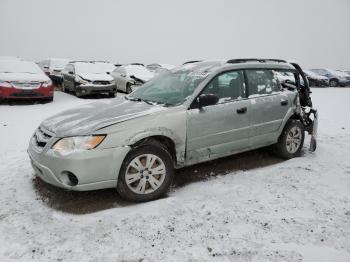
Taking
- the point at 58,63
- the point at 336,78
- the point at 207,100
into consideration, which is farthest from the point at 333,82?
the point at 207,100

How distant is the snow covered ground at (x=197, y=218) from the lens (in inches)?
112

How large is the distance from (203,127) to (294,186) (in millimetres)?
1432

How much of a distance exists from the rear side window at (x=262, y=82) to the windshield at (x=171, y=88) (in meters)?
0.81

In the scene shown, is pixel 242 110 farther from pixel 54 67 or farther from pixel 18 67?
pixel 54 67

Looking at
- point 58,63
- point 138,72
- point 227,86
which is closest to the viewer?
point 227,86

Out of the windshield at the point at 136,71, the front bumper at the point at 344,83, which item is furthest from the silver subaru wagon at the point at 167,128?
the front bumper at the point at 344,83

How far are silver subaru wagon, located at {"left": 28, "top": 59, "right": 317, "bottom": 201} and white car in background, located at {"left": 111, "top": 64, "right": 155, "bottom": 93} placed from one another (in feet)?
31.9

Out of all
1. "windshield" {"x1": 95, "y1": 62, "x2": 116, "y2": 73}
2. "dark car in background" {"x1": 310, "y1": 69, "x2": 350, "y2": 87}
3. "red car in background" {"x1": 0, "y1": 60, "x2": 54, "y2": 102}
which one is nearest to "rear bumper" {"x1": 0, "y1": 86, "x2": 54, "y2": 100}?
"red car in background" {"x1": 0, "y1": 60, "x2": 54, "y2": 102}

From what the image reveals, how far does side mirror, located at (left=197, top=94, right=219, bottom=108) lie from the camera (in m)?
4.02

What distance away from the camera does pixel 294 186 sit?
430cm

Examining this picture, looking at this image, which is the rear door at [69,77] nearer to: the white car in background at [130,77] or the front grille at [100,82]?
the front grille at [100,82]

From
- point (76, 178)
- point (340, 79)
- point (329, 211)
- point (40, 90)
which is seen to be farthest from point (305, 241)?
point (340, 79)

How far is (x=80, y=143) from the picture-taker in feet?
11.4

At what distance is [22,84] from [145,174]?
8.42m
